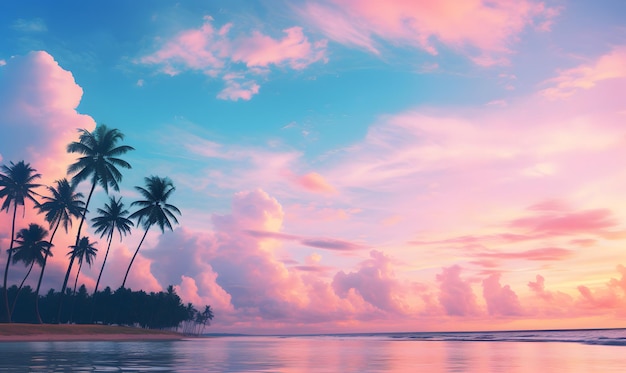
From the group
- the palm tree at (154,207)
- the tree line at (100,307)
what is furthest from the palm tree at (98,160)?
the tree line at (100,307)

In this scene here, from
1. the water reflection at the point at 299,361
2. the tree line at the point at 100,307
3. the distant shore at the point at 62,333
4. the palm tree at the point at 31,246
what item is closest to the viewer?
the water reflection at the point at 299,361

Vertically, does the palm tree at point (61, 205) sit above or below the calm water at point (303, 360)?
above

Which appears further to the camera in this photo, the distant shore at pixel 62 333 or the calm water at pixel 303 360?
the distant shore at pixel 62 333

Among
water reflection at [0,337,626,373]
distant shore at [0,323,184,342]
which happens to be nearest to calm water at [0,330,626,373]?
water reflection at [0,337,626,373]

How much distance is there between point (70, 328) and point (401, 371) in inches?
2394

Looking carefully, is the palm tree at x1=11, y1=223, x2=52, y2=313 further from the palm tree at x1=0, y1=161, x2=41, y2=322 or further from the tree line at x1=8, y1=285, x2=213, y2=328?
the tree line at x1=8, y1=285, x2=213, y2=328

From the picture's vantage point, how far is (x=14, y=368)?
20188mm

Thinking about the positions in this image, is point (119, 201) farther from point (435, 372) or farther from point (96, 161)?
point (435, 372)

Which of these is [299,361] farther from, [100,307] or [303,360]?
[100,307]

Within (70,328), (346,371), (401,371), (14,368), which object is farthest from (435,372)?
(70,328)

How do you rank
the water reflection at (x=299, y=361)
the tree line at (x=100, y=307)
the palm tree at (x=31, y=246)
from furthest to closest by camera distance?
the tree line at (x=100, y=307)
the palm tree at (x=31, y=246)
the water reflection at (x=299, y=361)

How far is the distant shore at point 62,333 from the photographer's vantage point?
59.7 m

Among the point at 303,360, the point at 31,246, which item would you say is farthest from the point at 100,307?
the point at 303,360

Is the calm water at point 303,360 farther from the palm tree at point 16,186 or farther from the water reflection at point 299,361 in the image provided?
the palm tree at point 16,186
